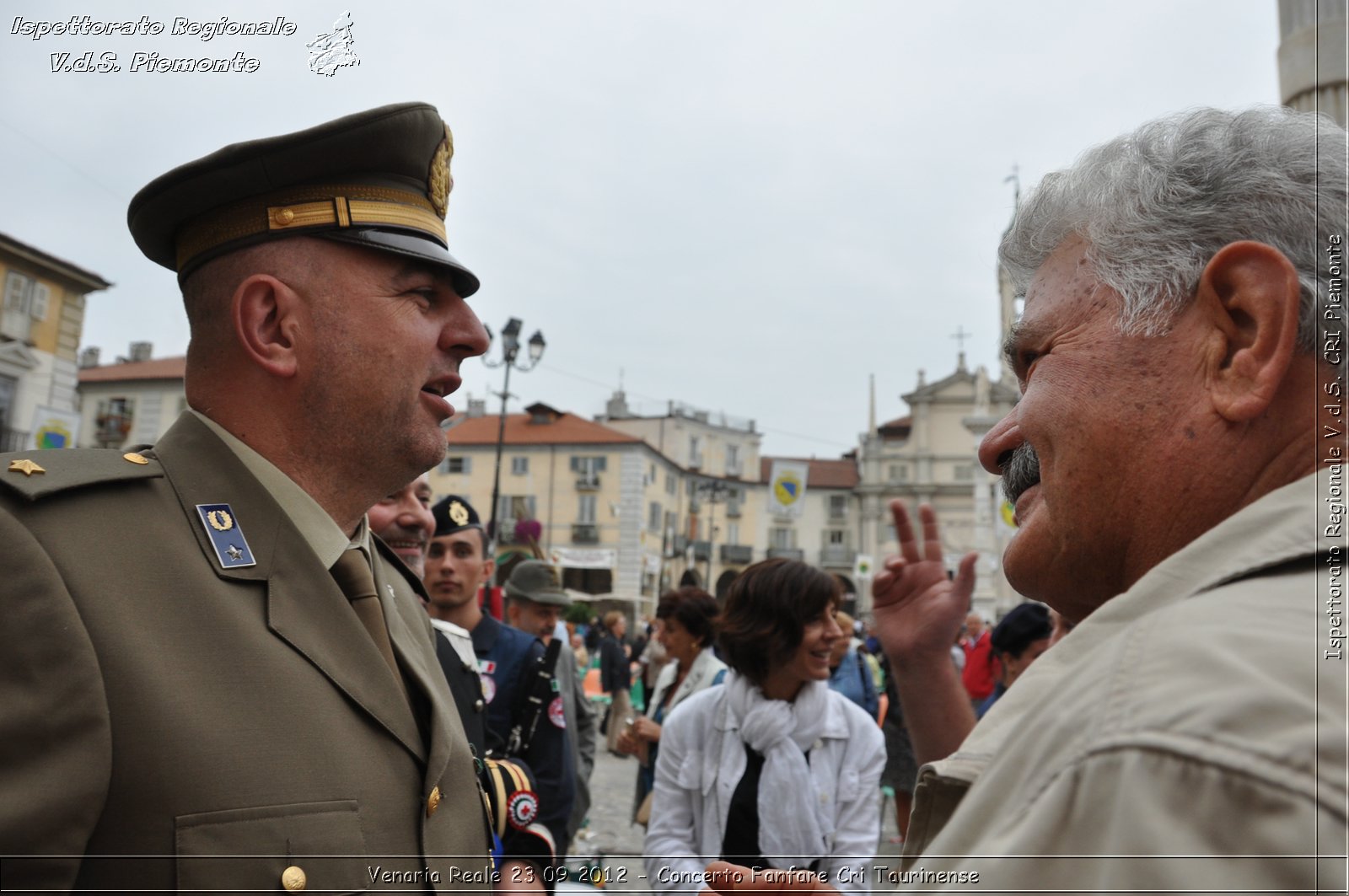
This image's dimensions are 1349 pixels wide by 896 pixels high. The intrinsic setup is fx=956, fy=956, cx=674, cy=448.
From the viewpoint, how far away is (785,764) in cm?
403

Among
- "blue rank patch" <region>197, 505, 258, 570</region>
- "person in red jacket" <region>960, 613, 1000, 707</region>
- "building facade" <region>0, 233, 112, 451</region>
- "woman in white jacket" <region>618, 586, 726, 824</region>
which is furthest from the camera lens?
"building facade" <region>0, 233, 112, 451</region>

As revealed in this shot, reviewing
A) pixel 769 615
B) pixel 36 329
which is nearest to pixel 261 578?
pixel 769 615

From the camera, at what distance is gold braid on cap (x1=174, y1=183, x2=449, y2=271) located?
7.01 feet

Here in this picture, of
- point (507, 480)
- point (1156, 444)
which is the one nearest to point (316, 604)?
point (1156, 444)

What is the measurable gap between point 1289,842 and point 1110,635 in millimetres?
306

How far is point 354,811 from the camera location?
1.72m

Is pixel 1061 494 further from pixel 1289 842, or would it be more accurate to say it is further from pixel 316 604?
pixel 316 604

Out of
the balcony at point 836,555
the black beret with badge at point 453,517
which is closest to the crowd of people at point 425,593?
the black beret with badge at point 453,517

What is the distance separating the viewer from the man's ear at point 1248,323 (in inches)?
50.2

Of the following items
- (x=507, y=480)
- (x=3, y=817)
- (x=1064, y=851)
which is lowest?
(x=3, y=817)

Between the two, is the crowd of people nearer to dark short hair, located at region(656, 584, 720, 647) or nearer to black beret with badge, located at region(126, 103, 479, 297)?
black beret with badge, located at region(126, 103, 479, 297)

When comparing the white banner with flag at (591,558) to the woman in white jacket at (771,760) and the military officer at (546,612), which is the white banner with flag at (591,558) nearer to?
the military officer at (546,612)

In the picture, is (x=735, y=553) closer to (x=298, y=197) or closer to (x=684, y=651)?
(x=684, y=651)

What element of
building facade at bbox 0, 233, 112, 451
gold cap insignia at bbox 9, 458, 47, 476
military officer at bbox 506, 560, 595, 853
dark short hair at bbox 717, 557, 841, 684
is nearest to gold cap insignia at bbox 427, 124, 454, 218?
gold cap insignia at bbox 9, 458, 47, 476
